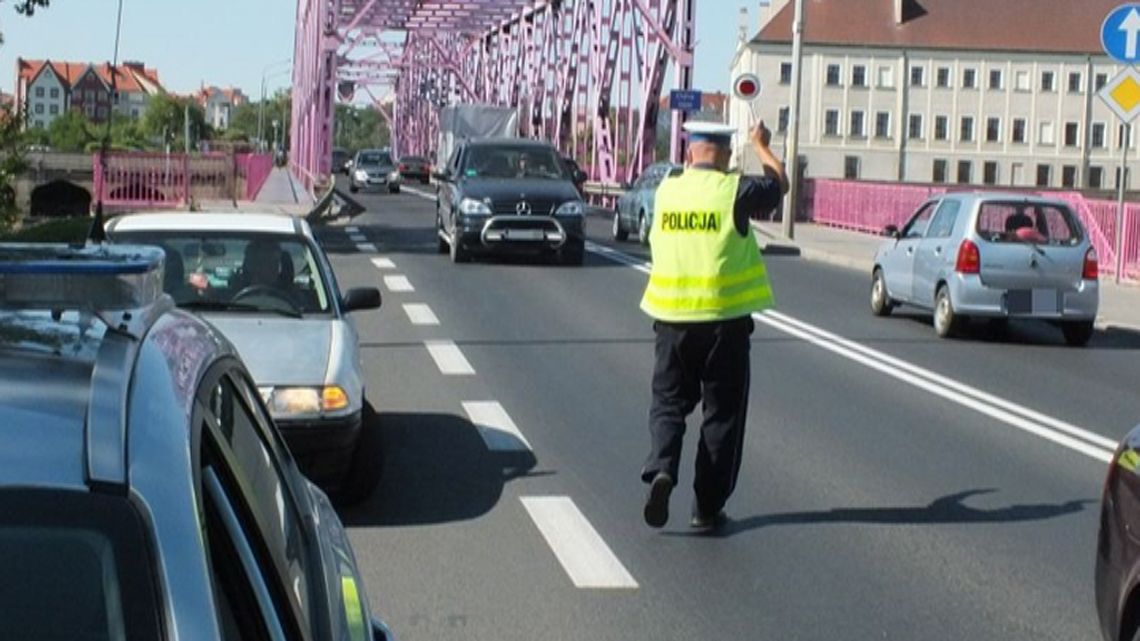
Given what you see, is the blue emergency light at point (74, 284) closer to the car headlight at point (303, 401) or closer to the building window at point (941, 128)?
the car headlight at point (303, 401)

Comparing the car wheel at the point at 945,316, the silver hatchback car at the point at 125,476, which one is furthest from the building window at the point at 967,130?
the silver hatchback car at the point at 125,476

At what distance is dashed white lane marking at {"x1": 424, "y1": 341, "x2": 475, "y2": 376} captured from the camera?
15.6m

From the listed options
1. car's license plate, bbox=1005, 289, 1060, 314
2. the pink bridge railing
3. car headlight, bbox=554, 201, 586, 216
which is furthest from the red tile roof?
car's license plate, bbox=1005, 289, 1060, 314

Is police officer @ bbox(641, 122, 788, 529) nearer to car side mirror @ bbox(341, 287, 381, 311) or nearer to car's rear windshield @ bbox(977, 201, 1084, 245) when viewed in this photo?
car side mirror @ bbox(341, 287, 381, 311)

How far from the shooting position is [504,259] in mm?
30312

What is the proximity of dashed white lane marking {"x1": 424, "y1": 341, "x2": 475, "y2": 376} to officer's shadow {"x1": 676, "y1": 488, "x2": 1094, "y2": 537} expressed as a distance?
6.01m

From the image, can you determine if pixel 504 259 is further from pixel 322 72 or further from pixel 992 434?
pixel 322 72

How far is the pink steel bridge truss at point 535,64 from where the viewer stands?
184ft

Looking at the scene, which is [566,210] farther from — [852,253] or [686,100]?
[686,100]

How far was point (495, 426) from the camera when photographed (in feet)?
41.4

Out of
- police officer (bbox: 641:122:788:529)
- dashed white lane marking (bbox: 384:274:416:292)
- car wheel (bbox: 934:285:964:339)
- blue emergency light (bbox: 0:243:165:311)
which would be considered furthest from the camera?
dashed white lane marking (bbox: 384:274:416:292)

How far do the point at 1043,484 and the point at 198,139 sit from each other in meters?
86.4

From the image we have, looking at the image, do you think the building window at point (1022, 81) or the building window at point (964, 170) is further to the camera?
the building window at point (1022, 81)

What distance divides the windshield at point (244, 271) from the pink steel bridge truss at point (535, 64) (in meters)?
39.0
